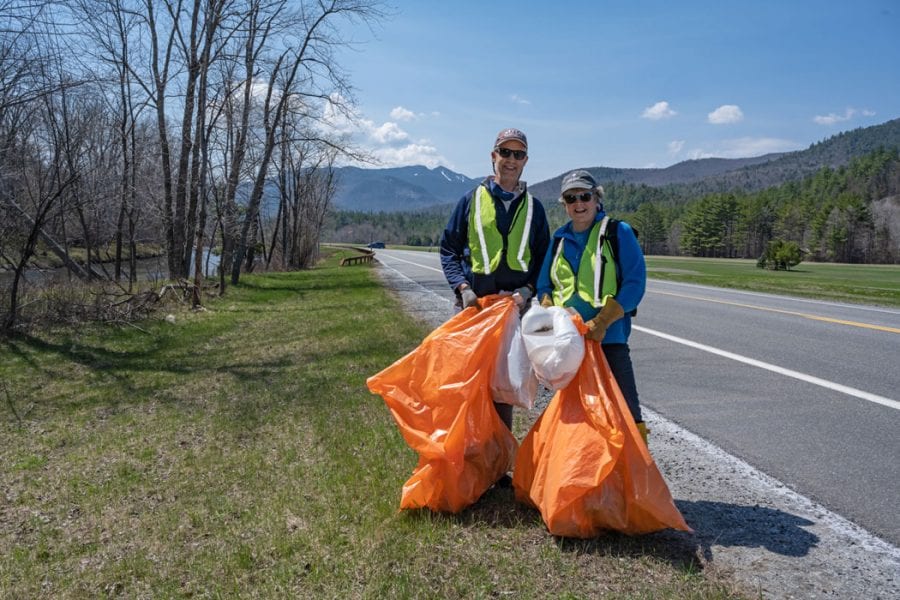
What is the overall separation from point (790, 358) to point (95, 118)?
2256cm

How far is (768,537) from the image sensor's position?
10.2ft

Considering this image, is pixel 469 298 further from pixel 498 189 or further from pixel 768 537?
pixel 768 537

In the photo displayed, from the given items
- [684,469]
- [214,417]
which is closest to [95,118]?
[214,417]

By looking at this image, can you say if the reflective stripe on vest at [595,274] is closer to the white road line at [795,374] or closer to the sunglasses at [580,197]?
the sunglasses at [580,197]

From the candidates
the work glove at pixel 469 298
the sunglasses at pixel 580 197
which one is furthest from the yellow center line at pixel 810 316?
the work glove at pixel 469 298

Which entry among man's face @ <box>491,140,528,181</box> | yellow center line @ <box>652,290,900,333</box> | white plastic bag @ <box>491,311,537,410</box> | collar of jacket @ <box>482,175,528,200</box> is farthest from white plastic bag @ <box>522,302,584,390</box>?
yellow center line @ <box>652,290,900,333</box>

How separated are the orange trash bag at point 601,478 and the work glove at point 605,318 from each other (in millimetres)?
258

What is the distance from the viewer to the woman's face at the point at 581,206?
11.2 feet

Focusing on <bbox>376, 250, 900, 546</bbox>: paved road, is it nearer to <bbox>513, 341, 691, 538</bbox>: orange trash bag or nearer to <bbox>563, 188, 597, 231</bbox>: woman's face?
<bbox>513, 341, 691, 538</bbox>: orange trash bag

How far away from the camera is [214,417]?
5.83 metres

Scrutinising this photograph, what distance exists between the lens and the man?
3.66 meters

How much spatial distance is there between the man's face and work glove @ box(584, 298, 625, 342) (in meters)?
0.97

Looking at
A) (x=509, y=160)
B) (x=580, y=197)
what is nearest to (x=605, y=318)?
(x=580, y=197)

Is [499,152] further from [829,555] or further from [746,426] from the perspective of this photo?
Result: [746,426]
